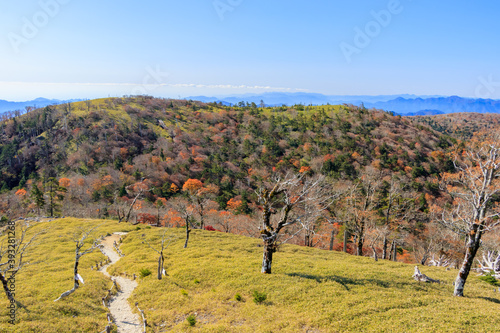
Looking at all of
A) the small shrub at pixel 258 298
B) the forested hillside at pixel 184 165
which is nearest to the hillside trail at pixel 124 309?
the small shrub at pixel 258 298

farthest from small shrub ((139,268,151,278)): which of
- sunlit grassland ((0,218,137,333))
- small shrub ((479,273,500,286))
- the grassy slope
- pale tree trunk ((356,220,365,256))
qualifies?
small shrub ((479,273,500,286))

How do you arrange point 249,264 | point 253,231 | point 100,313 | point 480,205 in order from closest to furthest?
point 480,205 < point 100,313 < point 249,264 < point 253,231

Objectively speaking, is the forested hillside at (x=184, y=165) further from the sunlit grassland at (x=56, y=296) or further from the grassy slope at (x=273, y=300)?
the grassy slope at (x=273, y=300)

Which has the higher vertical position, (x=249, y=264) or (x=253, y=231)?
(x=249, y=264)

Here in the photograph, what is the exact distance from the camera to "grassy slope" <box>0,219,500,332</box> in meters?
17.8

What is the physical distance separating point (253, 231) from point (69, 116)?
17768cm

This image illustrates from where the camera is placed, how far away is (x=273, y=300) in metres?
22.0

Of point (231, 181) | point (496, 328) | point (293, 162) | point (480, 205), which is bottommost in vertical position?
point (231, 181)

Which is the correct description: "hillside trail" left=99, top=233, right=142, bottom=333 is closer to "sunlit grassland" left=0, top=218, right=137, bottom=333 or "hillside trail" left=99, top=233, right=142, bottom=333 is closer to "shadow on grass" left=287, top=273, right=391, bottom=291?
"sunlit grassland" left=0, top=218, right=137, bottom=333

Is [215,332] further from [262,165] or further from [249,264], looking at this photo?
[262,165]

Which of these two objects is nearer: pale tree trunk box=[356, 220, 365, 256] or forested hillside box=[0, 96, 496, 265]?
pale tree trunk box=[356, 220, 365, 256]

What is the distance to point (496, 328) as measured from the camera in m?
15.9

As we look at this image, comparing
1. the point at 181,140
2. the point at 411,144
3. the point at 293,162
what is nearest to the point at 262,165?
the point at 293,162

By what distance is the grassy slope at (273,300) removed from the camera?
58.4 feet
